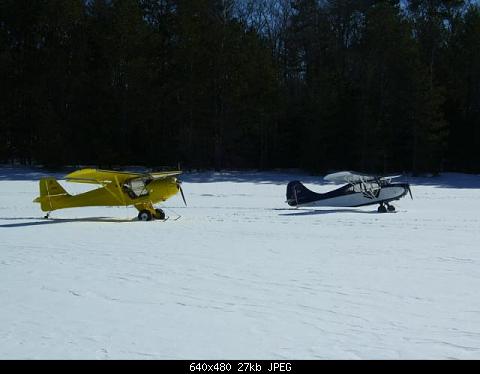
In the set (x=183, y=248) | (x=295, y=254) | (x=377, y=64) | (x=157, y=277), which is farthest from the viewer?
(x=377, y=64)

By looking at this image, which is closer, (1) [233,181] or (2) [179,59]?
(1) [233,181]

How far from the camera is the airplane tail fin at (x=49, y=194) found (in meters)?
16.1

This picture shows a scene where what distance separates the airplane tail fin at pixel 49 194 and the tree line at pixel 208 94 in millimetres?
20030

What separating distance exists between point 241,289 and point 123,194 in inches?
369

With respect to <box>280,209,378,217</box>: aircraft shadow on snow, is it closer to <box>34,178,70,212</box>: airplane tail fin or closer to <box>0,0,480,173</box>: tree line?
<box>34,178,70,212</box>: airplane tail fin

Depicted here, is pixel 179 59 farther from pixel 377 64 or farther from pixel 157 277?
pixel 157 277

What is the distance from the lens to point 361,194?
60.1 feet

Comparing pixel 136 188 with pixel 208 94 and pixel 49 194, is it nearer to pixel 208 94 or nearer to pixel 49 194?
pixel 49 194

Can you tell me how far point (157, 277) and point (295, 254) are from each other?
292 cm

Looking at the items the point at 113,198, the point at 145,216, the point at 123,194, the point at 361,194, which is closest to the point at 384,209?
A: the point at 361,194

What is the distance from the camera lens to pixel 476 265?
870 centimetres

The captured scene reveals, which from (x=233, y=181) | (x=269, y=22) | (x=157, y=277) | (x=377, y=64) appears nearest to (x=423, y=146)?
(x=377, y=64)

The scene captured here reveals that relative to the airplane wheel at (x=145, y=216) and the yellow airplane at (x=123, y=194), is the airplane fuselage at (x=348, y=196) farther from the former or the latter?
the airplane wheel at (x=145, y=216)

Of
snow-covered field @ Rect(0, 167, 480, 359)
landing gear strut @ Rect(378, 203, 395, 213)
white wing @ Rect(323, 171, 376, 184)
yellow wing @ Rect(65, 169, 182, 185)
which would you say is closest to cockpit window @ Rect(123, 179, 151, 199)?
yellow wing @ Rect(65, 169, 182, 185)
